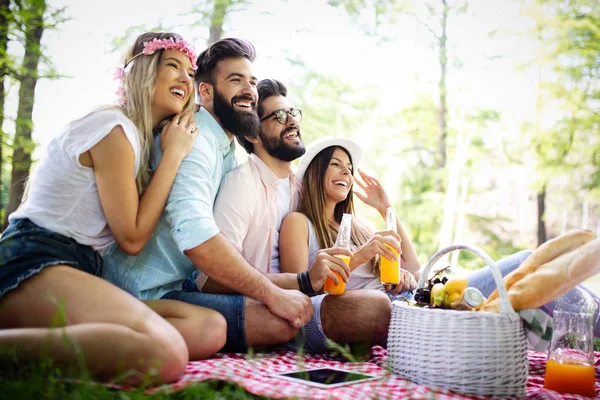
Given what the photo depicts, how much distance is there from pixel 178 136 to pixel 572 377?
2.06 m

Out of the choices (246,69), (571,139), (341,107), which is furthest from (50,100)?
(571,139)

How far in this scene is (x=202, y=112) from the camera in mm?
3262

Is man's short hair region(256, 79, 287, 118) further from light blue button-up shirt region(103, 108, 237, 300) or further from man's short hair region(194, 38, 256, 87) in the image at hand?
light blue button-up shirt region(103, 108, 237, 300)

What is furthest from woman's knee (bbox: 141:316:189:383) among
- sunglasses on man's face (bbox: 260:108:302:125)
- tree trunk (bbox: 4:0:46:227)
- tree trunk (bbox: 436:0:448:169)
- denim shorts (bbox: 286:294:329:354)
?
tree trunk (bbox: 436:0:448:169)

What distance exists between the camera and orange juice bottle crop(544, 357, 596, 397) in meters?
2.40

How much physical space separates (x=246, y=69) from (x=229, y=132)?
1.39 feet

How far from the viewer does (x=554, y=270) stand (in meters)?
2.29

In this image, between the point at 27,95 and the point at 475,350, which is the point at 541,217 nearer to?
the point at 27,95

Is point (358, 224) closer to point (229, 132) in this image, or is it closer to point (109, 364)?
point (229, 132)

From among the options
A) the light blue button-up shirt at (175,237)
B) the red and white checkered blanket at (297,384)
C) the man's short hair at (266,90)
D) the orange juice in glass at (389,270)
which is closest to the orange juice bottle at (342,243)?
the orange juice in glass at (389,270)

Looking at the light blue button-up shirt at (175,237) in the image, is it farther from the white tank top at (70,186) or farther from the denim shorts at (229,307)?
the white tank top at (70,186)

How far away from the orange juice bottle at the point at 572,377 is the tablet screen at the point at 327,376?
0.83 meters

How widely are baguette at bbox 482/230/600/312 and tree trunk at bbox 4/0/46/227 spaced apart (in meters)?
7.07

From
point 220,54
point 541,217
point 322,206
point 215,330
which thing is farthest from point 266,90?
point 541,217
